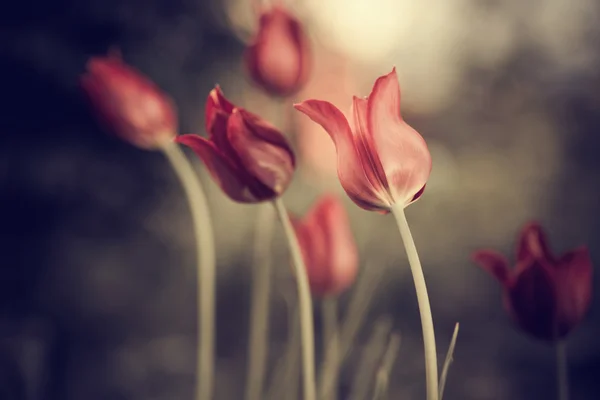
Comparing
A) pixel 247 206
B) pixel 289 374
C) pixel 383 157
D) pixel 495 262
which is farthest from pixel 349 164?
pixel 247 206

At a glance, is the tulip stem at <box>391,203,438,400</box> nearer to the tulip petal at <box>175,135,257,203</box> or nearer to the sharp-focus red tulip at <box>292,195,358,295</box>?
the tulip petal at <box>175,135,257,203</box>

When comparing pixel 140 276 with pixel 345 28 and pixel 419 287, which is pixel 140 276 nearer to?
pixel 345 28

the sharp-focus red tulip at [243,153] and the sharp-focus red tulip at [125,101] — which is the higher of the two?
the sharp-focus red tulip at [125,101]

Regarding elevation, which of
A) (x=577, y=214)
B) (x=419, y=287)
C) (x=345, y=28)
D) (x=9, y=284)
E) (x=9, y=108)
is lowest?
(x=419, y=287)

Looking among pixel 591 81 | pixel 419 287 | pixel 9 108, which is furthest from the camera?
pixel 591 81

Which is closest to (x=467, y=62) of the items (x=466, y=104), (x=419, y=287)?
(x=466, y=104)

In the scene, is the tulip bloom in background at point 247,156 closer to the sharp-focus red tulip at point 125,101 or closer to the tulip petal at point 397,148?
the tulip petal at point 397,148

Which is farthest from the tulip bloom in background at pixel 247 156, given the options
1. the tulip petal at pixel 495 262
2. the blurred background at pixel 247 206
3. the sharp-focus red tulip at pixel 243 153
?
the blurred background at pixel 247 206

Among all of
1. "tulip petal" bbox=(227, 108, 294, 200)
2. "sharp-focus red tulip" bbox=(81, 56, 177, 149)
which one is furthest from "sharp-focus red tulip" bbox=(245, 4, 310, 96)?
"tulip petal" bbox=(227, 108, 294, 200)
